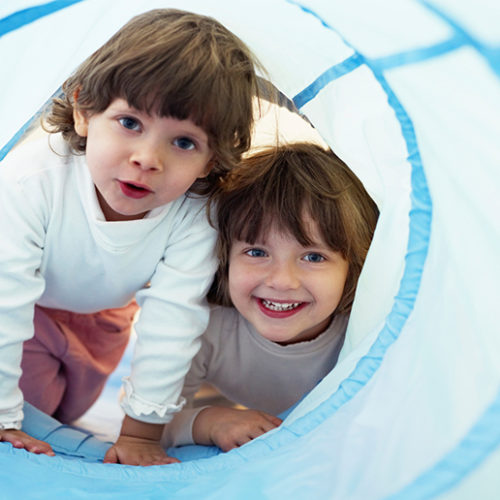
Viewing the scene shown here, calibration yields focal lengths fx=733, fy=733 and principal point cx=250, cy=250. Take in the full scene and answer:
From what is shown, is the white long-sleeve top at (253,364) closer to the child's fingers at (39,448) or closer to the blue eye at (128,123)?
the child's fingers at (39,448)

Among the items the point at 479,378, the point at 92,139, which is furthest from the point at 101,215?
the point at 479,378

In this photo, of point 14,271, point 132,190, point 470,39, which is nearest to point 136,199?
point 132,190

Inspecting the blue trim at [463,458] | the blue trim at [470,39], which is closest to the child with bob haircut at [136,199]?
the blue trim at [470,39]

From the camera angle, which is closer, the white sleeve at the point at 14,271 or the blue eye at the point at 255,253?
the white sleeve at the point at 14,271

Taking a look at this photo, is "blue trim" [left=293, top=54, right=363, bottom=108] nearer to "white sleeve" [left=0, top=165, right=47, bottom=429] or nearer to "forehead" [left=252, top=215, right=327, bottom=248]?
"forehead" [left=252, top=215, right=327, bottom=248]

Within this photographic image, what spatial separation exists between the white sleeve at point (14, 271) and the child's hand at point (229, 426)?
0.35m

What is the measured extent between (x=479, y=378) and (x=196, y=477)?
0.50m

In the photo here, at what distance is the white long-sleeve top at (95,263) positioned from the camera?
1.20 meters

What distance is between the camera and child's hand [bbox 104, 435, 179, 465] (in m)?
1.29

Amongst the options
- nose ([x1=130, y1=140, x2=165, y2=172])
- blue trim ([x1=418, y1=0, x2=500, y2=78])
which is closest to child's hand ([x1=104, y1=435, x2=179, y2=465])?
nose ([x1=130, y1=140, x2=165, y2=172])

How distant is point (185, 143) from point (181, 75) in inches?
4.3

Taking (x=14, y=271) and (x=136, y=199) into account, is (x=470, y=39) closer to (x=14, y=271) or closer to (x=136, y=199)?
(x=136, y=199)

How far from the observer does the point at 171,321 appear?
1.30 metres

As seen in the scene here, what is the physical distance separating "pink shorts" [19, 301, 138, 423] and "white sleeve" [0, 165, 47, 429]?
0.37m
